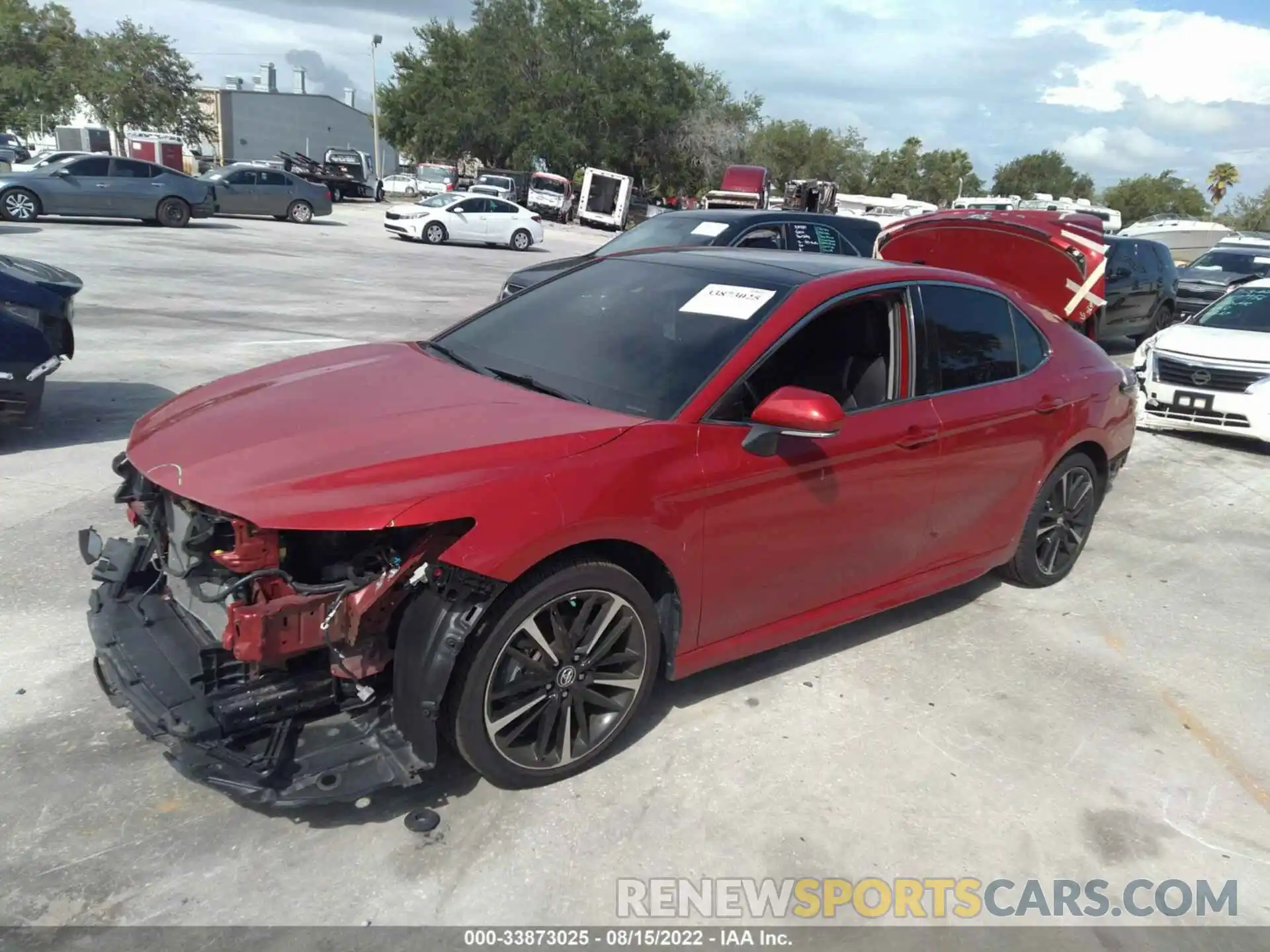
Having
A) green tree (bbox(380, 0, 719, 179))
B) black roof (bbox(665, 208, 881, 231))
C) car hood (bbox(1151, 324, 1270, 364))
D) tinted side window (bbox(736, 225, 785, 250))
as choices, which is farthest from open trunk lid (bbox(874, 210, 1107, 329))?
green tree (bbox(380, 0, 719, 179))

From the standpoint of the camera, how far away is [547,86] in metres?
55.5

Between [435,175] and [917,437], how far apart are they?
151ft

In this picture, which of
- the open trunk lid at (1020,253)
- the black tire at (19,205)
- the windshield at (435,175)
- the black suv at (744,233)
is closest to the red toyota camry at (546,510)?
the open trunk lid at (1020,253)

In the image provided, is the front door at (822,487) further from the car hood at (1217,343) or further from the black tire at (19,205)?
the black tire at (19,205)

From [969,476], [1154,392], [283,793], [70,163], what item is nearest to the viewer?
[283,793]

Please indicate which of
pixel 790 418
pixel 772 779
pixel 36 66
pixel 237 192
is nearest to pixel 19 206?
pixel 237 192

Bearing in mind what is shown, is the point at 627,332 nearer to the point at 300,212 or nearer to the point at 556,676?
the point at 556,676

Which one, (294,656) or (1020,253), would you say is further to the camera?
(1020,253)

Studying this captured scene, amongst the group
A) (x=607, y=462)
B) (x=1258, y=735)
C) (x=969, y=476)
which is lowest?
(x=1258, y=735)

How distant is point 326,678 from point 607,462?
110 cm

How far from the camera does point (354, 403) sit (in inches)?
135

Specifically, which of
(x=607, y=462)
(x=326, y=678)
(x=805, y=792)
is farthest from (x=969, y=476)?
(x=326, y=678)

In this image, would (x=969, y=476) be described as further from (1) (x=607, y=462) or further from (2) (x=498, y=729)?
(2) (x=498, y=729)

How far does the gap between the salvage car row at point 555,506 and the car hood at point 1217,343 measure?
5.15 meters
